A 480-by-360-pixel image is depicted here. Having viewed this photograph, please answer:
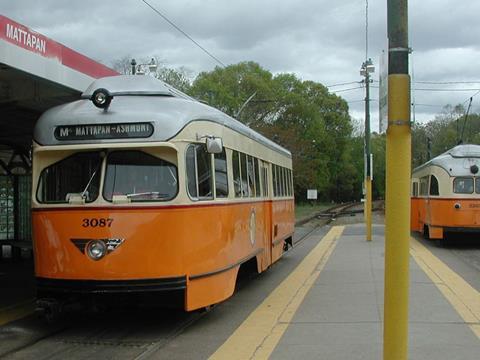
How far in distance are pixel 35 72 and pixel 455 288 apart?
787 centimetres

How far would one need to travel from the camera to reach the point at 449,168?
2000 cm

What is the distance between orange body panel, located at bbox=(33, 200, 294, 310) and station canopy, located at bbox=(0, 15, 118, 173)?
2.12 meters

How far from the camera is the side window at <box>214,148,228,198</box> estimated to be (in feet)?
28.0

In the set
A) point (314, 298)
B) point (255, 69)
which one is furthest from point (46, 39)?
point (255, 69)

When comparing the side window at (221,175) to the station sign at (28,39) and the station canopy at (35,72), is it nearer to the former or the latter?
the station canopy at (35,72)

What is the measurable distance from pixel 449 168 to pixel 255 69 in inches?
2159

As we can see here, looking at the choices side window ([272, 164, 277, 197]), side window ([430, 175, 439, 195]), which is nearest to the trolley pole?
side window ([272, 164, 277, 197])

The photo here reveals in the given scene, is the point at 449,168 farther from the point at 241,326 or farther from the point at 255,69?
the point at 255,69

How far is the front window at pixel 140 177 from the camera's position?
7555mm

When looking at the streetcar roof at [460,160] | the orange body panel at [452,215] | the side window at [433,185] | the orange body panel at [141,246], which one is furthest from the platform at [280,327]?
the side window at [433,185]

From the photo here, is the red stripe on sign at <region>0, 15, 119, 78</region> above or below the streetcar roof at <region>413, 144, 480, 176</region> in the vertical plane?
above

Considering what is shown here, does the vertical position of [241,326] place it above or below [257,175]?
below

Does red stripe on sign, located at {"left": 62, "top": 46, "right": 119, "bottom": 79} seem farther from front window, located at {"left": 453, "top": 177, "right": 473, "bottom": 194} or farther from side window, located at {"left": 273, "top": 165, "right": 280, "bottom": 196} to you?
front window, located at {"left": 453, "top": 177, "right": 473, "bottom": 194}

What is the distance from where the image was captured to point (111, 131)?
768cm
